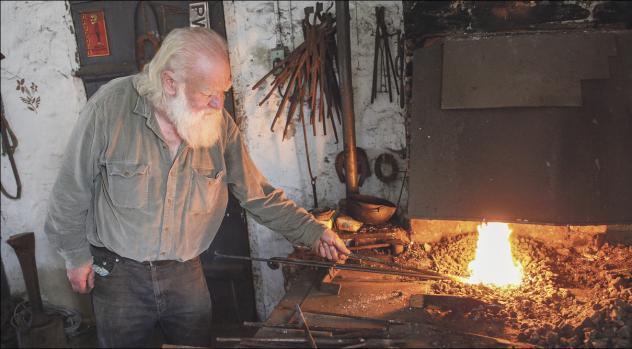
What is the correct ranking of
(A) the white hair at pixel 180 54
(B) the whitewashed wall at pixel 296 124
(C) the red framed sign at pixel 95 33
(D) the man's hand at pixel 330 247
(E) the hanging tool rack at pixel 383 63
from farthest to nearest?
1. (C) the red framed sign at pixel 95 33
2. (B) the whitewashed wall at pixel 296 124
3. (E) the hanging tool rack at pixel 383 63
4. (D) the man's hand at pixel 330 247
5. (A) the white hair at pixel 180 54

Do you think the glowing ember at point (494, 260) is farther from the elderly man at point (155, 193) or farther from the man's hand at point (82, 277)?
the man's hand at point (82, 277)

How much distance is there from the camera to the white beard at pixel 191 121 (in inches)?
91.6

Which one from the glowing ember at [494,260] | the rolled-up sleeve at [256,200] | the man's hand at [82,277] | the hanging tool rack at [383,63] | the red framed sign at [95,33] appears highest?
the red framed sign at [95,33]

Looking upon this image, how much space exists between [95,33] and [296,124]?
1.72 metres

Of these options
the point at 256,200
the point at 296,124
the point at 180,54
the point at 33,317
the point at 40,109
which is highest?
the point at 180,54

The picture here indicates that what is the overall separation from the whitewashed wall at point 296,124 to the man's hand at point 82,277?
1556mm

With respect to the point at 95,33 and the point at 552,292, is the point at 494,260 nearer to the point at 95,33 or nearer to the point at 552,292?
the point at 552,292

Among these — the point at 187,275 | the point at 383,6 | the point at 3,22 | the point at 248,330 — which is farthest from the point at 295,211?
the point at 3,22

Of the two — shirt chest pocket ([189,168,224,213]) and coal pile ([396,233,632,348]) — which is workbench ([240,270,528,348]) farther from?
shirt chest pocket ([189,168,224,213])

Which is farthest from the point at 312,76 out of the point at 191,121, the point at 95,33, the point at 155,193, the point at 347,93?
the point at 95,33

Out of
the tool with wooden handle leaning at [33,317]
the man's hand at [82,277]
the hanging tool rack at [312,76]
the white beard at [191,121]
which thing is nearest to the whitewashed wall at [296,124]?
the hanging tool rack at [312,76]

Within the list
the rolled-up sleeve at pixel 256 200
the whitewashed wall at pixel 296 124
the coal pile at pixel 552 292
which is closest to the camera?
the coal pile at pixel 552 292

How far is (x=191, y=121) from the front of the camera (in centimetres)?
233

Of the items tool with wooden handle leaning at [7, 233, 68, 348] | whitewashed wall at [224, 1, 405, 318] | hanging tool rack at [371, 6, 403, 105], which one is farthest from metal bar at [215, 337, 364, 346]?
tool with wooden handle leaning at [7, 233, 68, 348]
